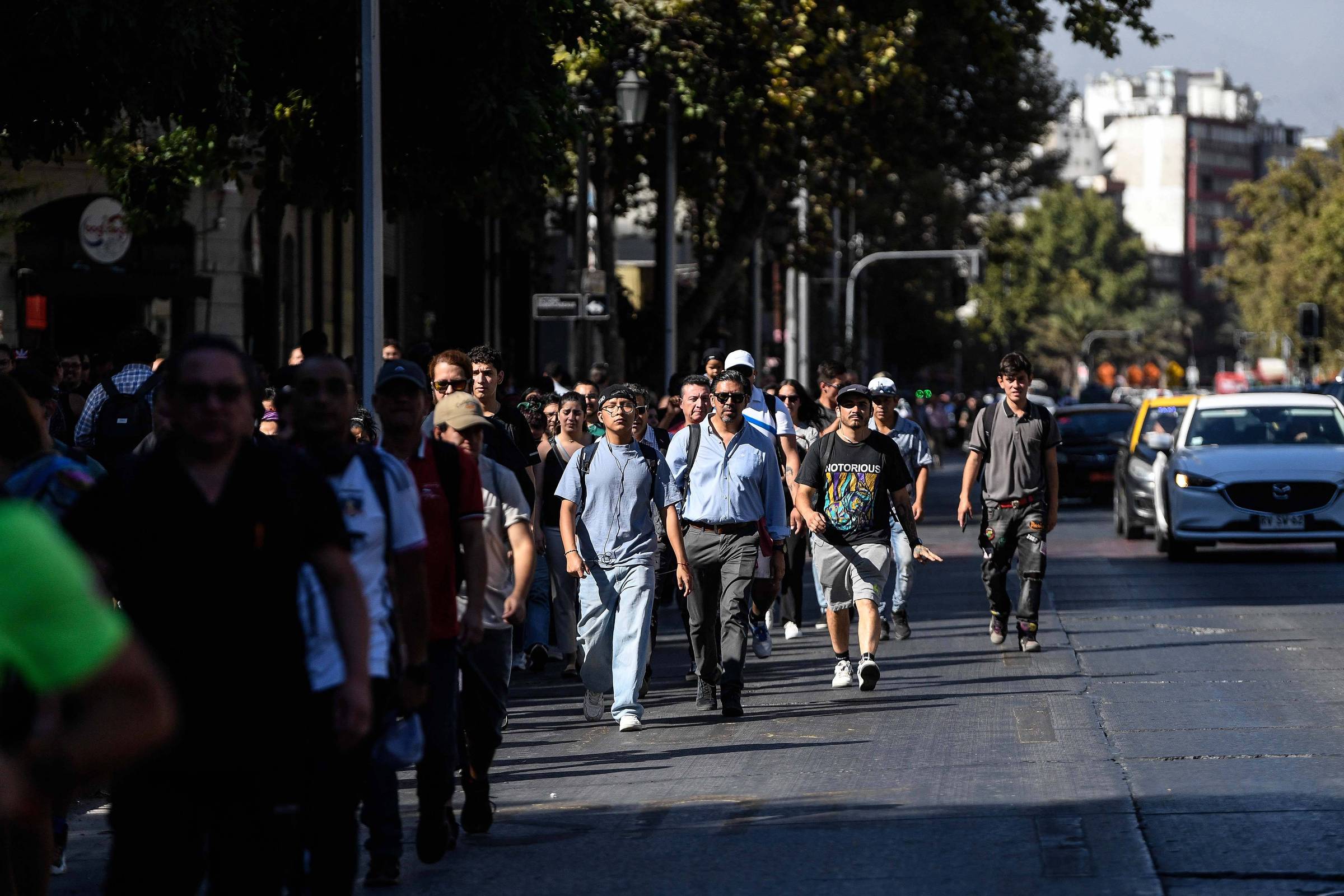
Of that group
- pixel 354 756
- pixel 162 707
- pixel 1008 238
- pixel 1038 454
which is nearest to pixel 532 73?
pixel 1038 454

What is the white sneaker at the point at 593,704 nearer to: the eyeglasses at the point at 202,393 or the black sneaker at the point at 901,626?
the black sneaker at the point at 901,626

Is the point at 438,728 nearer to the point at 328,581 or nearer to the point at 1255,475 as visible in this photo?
the point at 328,581

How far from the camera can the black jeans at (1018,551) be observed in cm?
1343

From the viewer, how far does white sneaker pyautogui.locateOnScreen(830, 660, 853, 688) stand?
39.0 ft

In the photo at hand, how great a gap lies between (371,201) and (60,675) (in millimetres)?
11704

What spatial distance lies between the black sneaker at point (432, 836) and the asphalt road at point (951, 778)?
0.08 meters

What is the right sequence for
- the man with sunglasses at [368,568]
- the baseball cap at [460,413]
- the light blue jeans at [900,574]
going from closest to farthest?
1. the man with sunglasses at [368,568]
2. the baseball cap at [460,413]
3. the light blue jeans at [900,574]

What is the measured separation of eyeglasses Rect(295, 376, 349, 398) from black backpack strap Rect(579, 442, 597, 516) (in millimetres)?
4866

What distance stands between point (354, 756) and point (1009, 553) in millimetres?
9045

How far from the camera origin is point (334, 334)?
33.8m

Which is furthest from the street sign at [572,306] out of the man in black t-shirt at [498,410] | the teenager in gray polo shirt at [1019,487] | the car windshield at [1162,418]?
the man in black t-shirt at [498,410]

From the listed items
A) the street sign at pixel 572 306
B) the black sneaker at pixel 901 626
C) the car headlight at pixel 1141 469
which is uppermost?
the street sign at pixel 572 306

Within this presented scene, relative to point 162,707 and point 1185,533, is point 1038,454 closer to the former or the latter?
point 1185,533

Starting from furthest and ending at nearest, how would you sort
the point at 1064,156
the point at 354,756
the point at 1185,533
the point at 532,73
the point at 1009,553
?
the point at 1064,156 < the point at 1185,533 < the point at 532,73 < the point at 1009,553 < the point at 354,756
